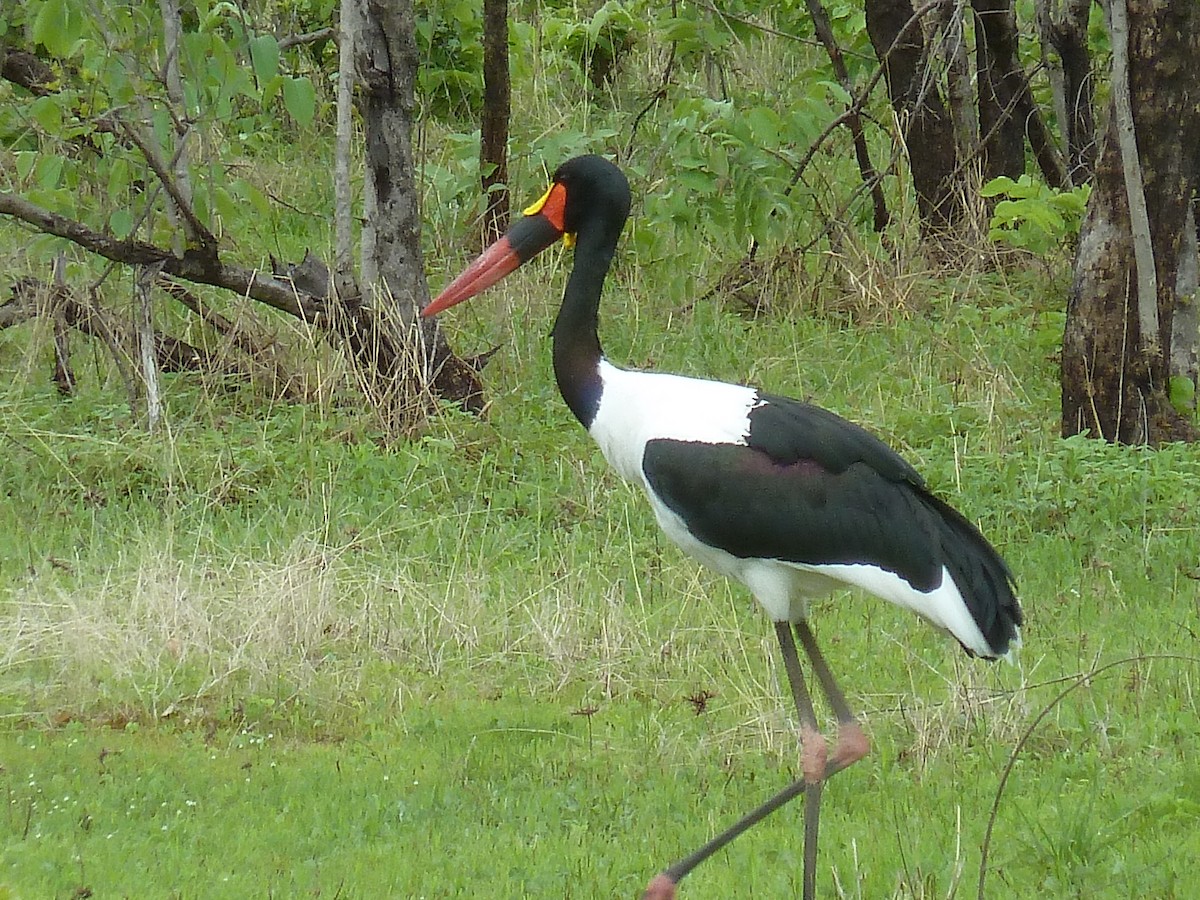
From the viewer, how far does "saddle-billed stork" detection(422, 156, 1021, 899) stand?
413 centimetres

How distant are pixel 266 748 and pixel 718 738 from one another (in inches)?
48.3

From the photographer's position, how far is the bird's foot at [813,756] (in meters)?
4.14

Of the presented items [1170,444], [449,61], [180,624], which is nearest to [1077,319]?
[1170,444]

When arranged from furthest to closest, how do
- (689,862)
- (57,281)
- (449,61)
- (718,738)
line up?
(449,61) < (57,281) < (718,738) < (689,862)

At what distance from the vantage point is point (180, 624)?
5.47m

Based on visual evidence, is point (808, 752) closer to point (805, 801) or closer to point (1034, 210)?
point (805, 801)

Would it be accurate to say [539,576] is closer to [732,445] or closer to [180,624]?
[180,624]

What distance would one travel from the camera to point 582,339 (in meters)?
4.58

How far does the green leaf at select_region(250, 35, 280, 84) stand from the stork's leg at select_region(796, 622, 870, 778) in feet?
9.92

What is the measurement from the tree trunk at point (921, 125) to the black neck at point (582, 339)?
536cm

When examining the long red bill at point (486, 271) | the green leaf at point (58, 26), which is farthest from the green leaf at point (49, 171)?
the long red bill at point (486, 271)

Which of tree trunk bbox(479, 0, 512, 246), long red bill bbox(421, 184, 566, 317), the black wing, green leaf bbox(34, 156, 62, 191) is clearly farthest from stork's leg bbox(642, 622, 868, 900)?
tree trunk bbox(479, 0, 512, 246)

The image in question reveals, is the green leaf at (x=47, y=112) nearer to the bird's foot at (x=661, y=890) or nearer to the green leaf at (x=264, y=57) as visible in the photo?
the green leaf at (x=264, y=57)

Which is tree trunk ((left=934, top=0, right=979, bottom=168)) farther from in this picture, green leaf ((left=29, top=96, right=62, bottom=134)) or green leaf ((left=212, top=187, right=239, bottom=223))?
green leaf ((left=29, top=96, right=62, bottom=134))
